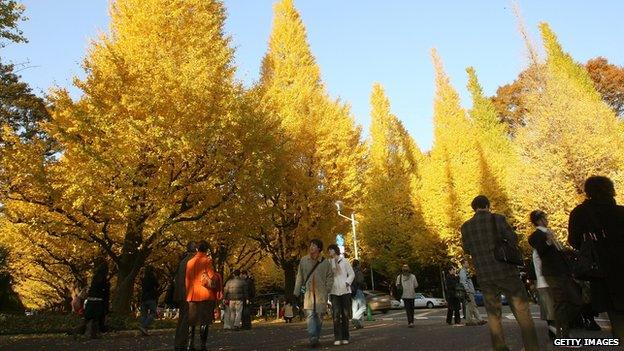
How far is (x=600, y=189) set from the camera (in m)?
3.27

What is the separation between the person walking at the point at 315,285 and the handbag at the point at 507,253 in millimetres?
3016

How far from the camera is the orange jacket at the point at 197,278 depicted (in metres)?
6.39

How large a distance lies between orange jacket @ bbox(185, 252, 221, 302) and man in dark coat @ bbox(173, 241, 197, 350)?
0.80 ft

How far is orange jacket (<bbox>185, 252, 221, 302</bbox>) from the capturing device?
6391 mm

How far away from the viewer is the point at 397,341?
713 cm

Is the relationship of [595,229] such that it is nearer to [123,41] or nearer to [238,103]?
[238,103]

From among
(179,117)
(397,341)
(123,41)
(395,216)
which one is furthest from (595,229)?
(395,216)

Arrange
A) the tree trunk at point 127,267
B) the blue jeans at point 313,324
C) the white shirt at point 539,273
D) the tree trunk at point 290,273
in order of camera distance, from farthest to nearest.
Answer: the tree trunk at point 290,273, the tree trunk at point 127,267, the blue jeans at point 313,324, the white shirt at point 539,273

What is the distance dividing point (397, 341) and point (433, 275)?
108 ft

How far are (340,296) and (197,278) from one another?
2278mm

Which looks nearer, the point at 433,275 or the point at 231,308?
the point at 231,308

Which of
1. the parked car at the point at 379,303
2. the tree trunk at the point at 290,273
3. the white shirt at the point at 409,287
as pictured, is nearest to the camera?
the white shirt at the point at 409,287

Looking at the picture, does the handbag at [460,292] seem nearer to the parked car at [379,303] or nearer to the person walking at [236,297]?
the person walking at [236,297]

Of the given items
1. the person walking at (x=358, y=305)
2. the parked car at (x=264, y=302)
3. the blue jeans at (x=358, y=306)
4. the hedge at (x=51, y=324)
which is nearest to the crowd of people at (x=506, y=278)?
the person walking at (x=358, y=305)
